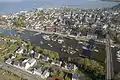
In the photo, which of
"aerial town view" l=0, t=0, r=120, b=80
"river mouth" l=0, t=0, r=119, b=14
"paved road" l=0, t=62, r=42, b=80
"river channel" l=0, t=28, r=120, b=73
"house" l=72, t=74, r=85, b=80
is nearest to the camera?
"house" l=72, t=74, r=85, b=80

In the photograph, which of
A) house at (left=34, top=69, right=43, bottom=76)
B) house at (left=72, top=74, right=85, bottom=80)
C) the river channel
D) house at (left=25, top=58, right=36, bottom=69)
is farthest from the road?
house at (left=25, top=58, right=36, bottom=69)

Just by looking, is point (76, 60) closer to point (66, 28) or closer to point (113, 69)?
point (113, 69)

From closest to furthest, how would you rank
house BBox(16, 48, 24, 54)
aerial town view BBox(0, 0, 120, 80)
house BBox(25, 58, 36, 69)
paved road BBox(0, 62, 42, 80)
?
paved road BBox(0, 62, 42, 80) → aerial town view BBox(0, 0, 120, 80) → house BBox(25, 58, 36, 69) → house BBox(16, 48, 24, 54)

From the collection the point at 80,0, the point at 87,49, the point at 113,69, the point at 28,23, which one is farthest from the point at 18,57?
the point at 80,0

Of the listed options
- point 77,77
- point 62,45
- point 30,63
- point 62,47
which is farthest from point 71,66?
point 62,45

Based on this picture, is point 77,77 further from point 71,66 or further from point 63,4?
point 63,4

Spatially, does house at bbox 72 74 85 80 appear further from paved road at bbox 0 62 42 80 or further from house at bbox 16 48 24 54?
house at bbox 16 48 24 54

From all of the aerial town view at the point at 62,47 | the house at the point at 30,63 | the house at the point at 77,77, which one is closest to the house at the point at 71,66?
the aerial town view at the point at 62,47

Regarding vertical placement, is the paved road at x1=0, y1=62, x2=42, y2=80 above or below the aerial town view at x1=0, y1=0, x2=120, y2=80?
below
